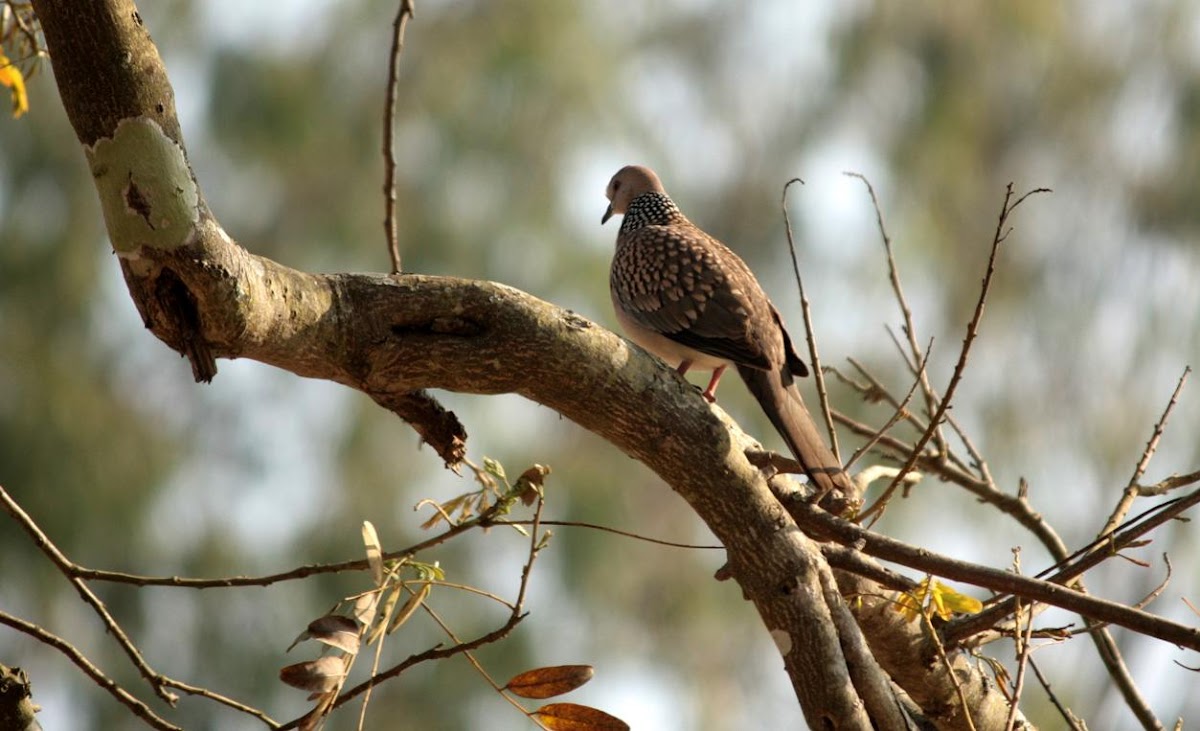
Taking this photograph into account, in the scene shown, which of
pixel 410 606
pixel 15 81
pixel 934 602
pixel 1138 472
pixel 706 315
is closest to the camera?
pixel 410 606

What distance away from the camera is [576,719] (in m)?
2.00

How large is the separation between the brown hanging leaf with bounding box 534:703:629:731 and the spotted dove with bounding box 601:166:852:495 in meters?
1.04

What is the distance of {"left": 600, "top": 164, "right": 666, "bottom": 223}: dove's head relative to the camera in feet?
15.6

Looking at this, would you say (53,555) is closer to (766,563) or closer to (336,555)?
(766,563)

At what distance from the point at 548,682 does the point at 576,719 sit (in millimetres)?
75

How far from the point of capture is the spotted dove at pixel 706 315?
3340 millimetres

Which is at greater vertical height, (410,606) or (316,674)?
(410,606)

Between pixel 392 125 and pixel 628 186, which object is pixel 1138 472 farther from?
pixel 628 186

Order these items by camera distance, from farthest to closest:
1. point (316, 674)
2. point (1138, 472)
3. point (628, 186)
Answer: point (628, 186) < point (1138, 472) < point (316, 674)

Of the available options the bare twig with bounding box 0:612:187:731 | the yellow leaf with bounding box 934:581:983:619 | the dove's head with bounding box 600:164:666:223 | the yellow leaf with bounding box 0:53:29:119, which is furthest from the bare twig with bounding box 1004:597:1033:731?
the dove's head with bounding box 600:164:666:223

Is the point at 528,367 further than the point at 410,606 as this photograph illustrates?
Yes

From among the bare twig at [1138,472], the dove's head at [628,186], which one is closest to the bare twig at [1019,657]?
the bare twig at [1138,472]

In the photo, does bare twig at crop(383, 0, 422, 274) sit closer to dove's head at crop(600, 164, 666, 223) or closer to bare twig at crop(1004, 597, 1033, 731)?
bare twig at crop(1004, 597, 1033, 731)

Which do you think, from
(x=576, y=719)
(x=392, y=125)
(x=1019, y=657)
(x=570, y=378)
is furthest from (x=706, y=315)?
(x=576, y=719)
